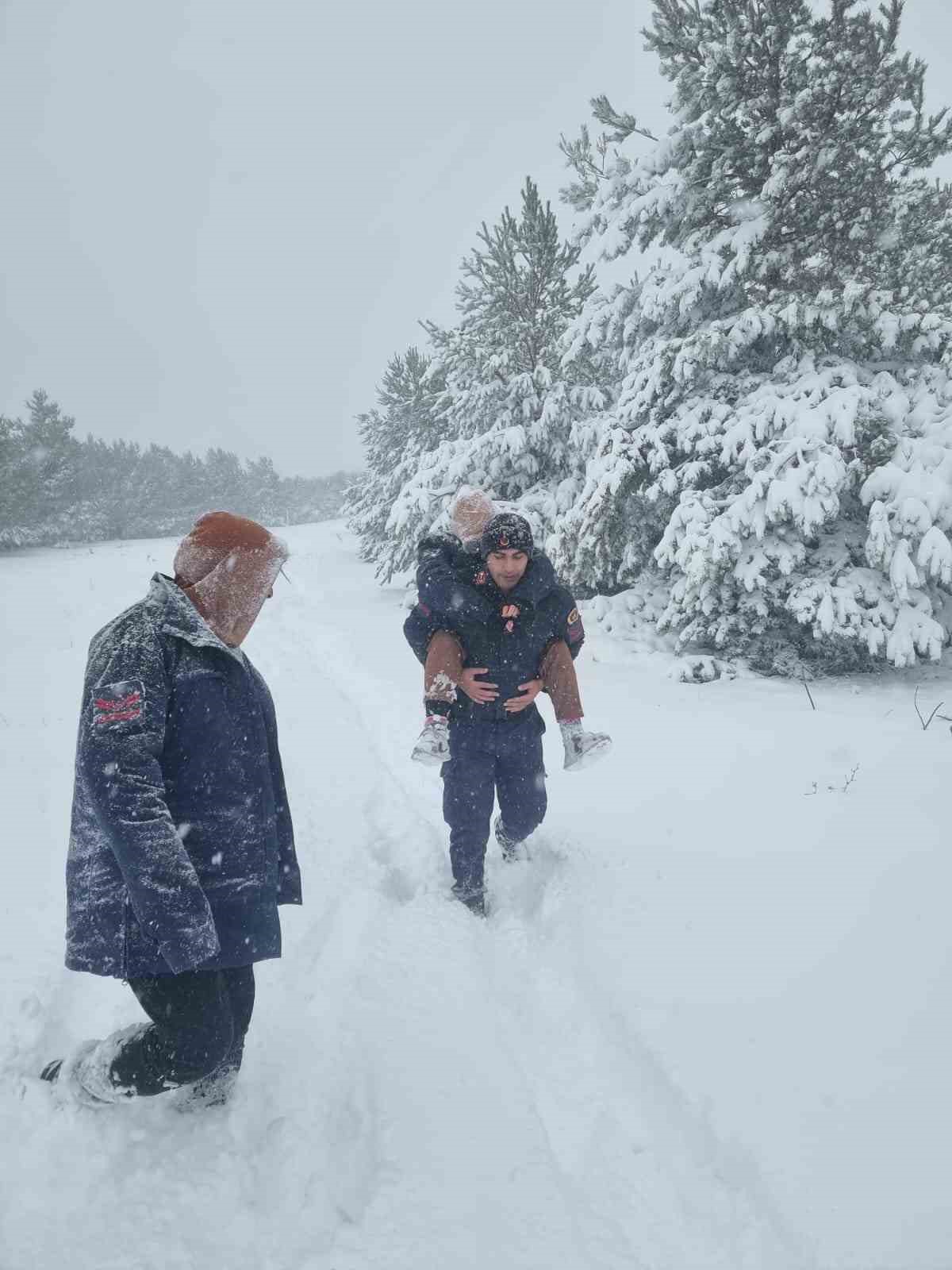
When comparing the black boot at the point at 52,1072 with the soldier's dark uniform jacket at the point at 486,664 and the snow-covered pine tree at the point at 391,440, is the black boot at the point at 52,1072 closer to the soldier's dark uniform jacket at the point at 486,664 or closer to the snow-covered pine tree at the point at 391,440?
the soldier's dark uniform jacket at the point at 486,664

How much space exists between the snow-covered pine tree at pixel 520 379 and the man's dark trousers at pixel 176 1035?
9.51 m

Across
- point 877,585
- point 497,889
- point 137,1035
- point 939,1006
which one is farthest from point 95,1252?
point 877,585

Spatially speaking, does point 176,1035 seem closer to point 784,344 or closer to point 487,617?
point 487,617

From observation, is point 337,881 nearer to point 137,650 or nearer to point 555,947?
point 555,947

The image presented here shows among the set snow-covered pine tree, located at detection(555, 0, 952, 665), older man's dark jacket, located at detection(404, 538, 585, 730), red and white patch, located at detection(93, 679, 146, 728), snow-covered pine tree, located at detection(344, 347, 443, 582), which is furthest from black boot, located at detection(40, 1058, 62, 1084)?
snow-covered pine tree, located at detection(344, 347, 443, 582)

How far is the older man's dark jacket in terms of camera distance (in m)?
3.49

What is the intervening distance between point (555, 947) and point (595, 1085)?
850 mm

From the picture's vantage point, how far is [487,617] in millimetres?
3516

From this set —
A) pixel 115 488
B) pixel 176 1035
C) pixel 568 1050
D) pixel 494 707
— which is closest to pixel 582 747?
pixel 494 707

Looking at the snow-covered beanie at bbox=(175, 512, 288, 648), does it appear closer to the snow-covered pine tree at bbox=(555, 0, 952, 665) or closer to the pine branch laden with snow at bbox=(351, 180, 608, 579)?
the snow-covered pine tree at bbox=(555, 0, 952, 665)

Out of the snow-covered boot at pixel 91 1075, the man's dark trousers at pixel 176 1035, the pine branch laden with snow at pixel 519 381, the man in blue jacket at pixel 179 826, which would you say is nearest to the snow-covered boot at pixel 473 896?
the man in blue jacket at pixel 179 826

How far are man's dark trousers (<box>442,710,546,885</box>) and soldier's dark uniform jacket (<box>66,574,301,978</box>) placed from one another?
154 centimetres

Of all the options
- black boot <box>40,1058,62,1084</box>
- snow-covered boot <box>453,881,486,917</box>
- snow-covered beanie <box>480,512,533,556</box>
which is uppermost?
snow-covered beanie <box>480,512,533,556</box>

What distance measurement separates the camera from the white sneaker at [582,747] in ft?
12.1
